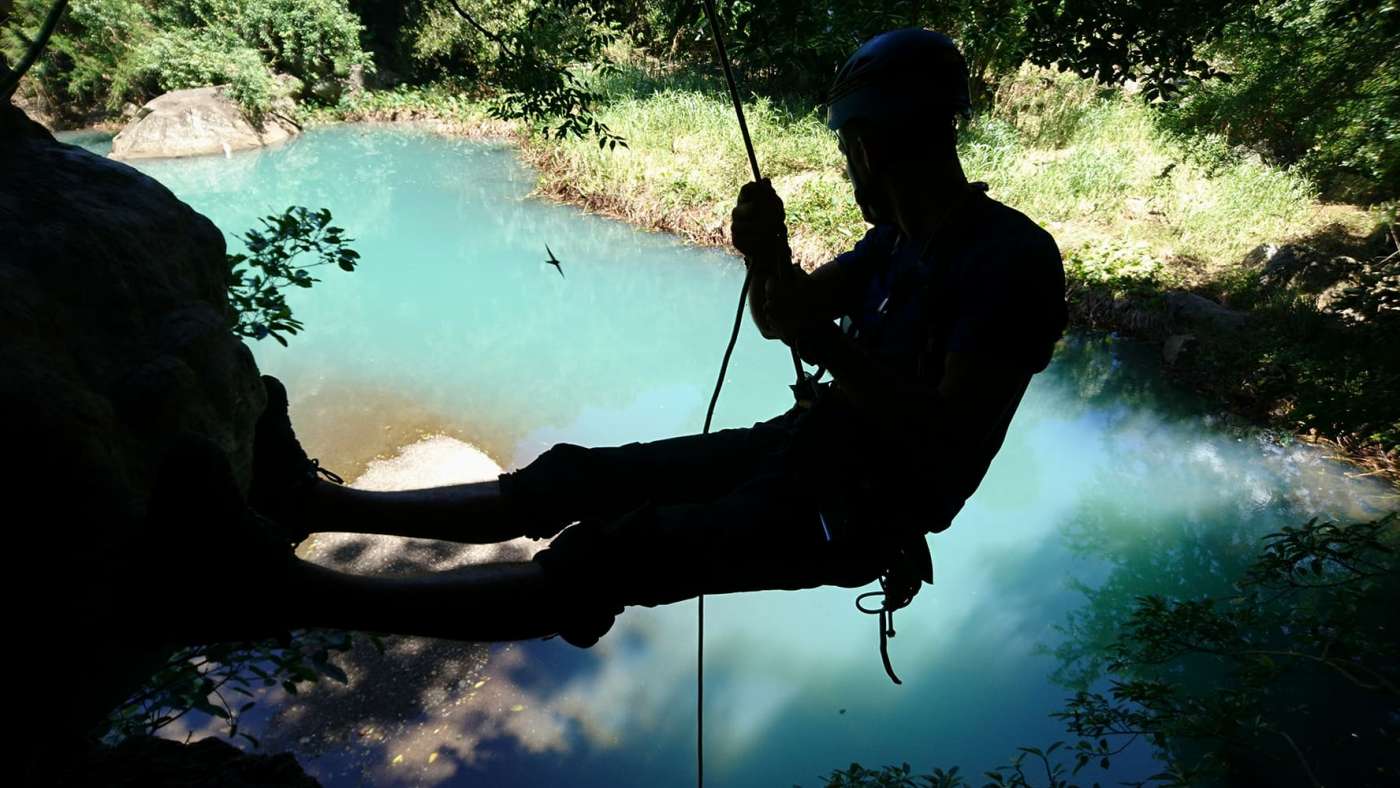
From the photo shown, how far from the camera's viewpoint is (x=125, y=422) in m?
1.23

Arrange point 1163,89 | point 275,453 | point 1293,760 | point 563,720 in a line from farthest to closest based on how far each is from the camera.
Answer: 1. point 563,720
2. point 1293,760
3. point 1163,89
4. point 275,453

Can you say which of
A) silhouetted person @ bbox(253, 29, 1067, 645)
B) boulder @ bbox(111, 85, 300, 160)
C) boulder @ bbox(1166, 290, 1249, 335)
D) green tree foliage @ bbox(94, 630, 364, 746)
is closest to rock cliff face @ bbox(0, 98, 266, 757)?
silhouetted person @ bbox(253, 29, 1067, 645)

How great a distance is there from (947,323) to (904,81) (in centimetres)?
50

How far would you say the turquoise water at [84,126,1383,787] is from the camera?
388 centimetres

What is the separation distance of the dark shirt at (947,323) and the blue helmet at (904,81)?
0.72 ft

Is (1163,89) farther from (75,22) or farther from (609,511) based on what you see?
(75,22)

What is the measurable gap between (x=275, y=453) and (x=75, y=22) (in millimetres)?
21162

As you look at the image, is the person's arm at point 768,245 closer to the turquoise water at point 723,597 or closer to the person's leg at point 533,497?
the person's leg at point 533,497

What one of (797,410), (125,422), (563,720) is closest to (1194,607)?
(797,410)

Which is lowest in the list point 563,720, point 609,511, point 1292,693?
point 1292,693

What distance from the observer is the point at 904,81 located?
150cm

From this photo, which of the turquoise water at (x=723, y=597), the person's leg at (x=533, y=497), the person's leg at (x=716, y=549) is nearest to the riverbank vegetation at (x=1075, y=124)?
the turquoise water at (x=723, y=597)

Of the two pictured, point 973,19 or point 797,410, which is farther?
point 973,19

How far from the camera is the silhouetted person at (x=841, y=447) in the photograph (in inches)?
54.7
